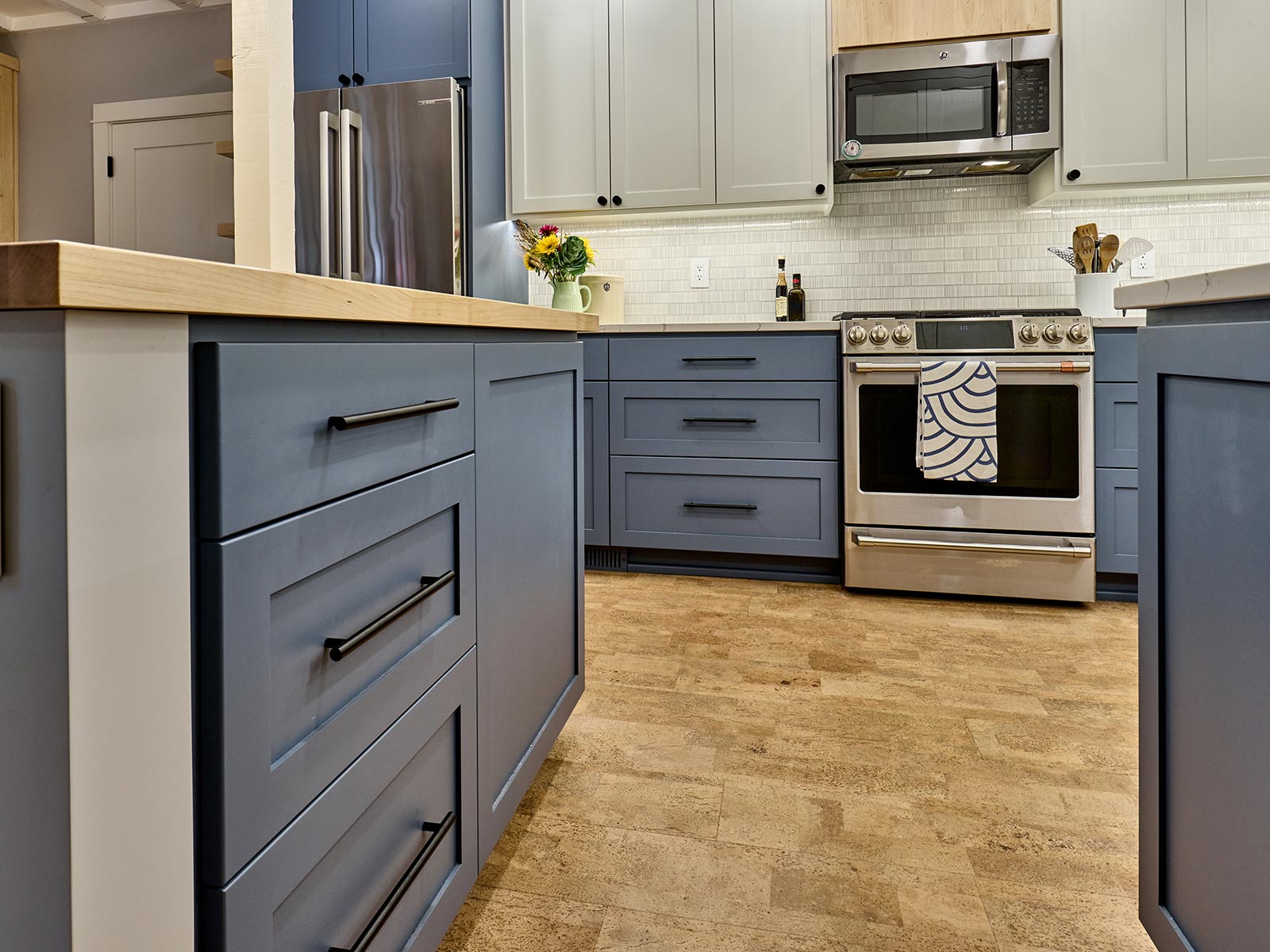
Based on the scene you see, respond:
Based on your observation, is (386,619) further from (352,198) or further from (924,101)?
(924,101)

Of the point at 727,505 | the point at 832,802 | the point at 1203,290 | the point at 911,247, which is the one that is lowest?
the point at 832,802

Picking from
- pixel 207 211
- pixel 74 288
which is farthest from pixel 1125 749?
pixel 207 211

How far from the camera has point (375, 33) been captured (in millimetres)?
3088

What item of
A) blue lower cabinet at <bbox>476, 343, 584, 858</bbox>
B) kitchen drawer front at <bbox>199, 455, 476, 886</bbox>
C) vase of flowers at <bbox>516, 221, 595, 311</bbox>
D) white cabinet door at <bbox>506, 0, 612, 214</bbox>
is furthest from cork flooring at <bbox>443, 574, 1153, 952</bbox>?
white cabinet door at <bbox>506, 0, 612, 214</bbox>

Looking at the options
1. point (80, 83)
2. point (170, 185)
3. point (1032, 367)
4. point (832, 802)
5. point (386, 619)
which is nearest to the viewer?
point (386, 619)

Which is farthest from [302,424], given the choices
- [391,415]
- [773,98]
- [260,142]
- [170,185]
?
[170,185]

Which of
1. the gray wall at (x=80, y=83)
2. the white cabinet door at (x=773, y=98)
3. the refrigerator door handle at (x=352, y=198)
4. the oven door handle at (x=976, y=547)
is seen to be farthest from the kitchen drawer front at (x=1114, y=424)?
the gray wall at (x=80, y=83)

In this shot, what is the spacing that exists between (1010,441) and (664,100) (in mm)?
1817

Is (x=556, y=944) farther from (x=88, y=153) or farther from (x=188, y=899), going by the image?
(x=88, y=153)

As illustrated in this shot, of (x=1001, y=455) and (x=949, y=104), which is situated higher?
(x=949, y=104)

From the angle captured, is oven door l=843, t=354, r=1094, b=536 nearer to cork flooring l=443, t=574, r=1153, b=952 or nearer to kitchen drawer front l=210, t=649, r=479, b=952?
cork flooring l=443, t=574, r=1153, b=952

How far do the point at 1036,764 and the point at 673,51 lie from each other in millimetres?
2762

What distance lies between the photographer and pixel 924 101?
295 centimetres

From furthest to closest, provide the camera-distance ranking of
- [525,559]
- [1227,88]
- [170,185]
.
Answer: [170,185] → [1227,88] → [525,559]
